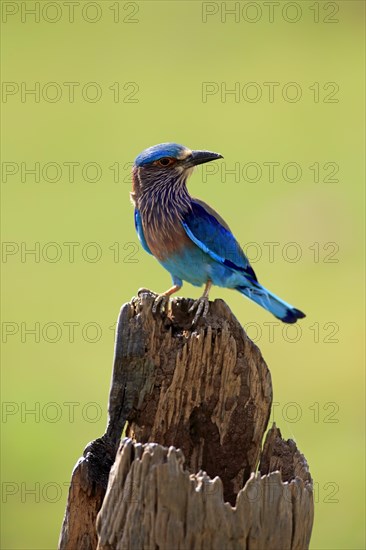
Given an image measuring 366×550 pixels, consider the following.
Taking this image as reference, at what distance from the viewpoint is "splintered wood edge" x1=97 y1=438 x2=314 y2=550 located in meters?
4.12

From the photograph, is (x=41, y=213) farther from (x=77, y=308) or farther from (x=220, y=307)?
(x=220, y=307)

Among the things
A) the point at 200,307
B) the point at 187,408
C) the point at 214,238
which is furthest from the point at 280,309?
the point at 187,408

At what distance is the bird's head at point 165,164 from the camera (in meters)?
6.28

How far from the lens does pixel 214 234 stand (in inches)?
243

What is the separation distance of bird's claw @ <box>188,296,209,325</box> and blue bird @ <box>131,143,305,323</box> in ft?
2.93

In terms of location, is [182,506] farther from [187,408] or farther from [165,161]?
[165,161]

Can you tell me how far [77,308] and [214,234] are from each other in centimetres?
708

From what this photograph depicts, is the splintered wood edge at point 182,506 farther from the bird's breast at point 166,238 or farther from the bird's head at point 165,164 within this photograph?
the bird's head at point 165,164

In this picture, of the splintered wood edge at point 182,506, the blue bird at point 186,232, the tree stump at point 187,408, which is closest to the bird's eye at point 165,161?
the blue bird at point 186,232

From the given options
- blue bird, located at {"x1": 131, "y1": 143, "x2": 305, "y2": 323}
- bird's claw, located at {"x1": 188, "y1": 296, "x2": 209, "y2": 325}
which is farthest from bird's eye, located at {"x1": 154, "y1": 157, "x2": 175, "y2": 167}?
bird's claw, located at {"x1": 188, "y1": 296, "x2": 209, "y2": 325}

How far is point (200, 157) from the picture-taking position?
20.7 feet

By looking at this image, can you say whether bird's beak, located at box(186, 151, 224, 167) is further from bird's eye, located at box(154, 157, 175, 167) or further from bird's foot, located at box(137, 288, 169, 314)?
bird's foot, located at box(137, 288, 169, 314)

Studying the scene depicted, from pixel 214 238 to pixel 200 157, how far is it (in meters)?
0.42

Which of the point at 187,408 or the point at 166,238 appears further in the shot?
the point at 166,238
